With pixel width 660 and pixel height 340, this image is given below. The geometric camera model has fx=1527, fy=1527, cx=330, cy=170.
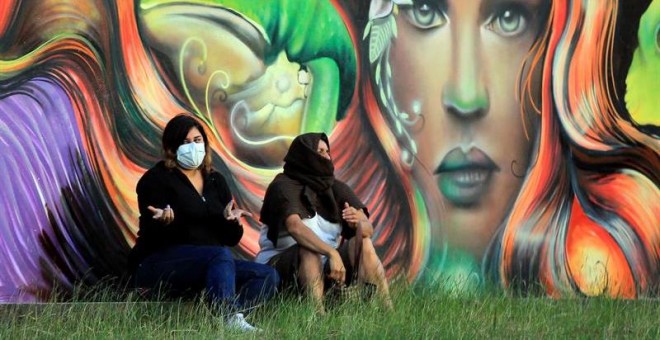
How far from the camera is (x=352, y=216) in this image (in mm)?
9203

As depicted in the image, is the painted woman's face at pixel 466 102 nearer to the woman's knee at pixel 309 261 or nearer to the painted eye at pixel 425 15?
the painted eye at pixel 425 15

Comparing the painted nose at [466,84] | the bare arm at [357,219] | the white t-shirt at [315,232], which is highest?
the painted nose at [466,84]

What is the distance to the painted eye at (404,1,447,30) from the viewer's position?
1048 cm

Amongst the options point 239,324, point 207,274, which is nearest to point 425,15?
point 207,274

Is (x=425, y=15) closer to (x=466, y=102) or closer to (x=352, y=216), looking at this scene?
(x=466, y=102)

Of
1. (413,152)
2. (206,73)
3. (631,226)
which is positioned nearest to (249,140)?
(206,73)

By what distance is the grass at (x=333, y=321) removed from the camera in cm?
→ 809

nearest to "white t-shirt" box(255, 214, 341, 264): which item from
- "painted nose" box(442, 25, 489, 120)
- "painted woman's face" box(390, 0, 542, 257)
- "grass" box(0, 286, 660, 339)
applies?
"grass" box(0, 286, 660, 339)

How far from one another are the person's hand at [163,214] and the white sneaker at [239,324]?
0.72m

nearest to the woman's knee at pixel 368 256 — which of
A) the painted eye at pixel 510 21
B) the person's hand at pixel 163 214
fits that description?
the person's hand at pixel 163 214

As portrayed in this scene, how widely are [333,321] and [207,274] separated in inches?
29.3

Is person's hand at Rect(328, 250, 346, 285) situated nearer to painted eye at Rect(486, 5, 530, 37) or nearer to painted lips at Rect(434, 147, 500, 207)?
painted lips at Rect(434, 147, 500, 207)

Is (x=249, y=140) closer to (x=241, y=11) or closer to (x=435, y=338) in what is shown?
(x=241, y=11)

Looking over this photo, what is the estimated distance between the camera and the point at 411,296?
371 inches
